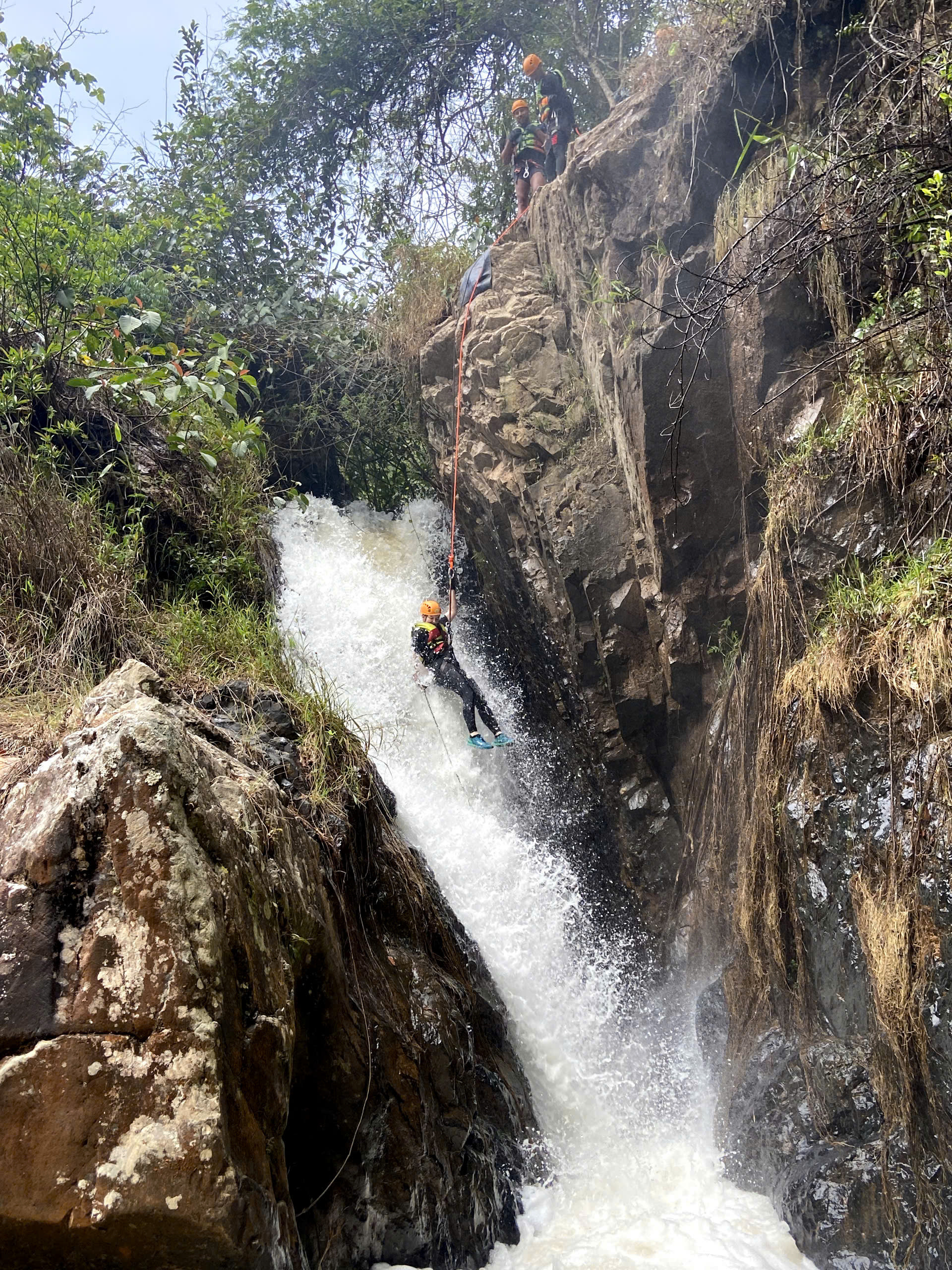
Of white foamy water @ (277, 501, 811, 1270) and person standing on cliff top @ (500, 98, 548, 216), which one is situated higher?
person standing on cliff top @ (500, 98, 548, 216)

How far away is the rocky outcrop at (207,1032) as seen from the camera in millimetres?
2072

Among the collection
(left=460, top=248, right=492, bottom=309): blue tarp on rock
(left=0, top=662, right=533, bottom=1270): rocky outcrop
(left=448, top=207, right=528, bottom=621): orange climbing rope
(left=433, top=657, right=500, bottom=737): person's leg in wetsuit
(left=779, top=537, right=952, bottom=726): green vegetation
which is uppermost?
(left=460, top=248, right=492, bottom=309): blue tarp on rock

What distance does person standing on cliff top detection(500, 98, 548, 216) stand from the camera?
897 centimetres

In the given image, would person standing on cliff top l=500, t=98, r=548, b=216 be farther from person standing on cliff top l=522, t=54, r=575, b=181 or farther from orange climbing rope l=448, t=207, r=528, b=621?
orange climbing rope l=448, t=207, r=528, b=621

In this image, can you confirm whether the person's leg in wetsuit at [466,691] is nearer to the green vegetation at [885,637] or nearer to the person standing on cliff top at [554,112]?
the green vegetation at [885,637]

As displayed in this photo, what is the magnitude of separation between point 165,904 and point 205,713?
1890mm

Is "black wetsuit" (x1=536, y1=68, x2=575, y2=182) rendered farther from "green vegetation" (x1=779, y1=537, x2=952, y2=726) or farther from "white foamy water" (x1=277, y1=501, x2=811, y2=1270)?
"green vegetation" (x1=779, y1=537, x2=952, y2=726)

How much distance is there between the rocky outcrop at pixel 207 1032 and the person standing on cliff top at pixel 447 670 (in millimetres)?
2971

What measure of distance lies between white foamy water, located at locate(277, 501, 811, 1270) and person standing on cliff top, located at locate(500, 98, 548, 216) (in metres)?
3.68

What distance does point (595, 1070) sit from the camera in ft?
18.4

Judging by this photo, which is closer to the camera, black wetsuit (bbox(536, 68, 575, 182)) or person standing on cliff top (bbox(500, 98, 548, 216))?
black wetsuit (bbox(536, 68, 575, 182))

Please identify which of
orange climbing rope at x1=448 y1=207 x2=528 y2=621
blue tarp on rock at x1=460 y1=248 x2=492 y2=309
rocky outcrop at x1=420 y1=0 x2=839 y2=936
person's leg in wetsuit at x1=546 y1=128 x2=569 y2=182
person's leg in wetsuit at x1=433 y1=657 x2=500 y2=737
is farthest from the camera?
person's leg in wetsuit at x1=546 y1=128 x2=569 y2=182

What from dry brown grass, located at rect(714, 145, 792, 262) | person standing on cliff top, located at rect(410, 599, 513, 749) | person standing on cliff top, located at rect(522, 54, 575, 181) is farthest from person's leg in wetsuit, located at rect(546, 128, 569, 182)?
person standing on cliff top, located at rect(410, 599, 513, 749)

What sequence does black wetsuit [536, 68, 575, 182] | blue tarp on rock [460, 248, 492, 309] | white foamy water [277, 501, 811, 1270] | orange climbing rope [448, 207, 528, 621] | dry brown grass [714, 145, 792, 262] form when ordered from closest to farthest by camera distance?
white foamy water [277, 501, 811, 1270] < dry brown grass [714, 145, 792, 262] < orange climbing rope [448, 207, 528, 621] < blue tarp on rock [460, 248, 492, 309] < black wetsuit [536, 68, 575, 182]
